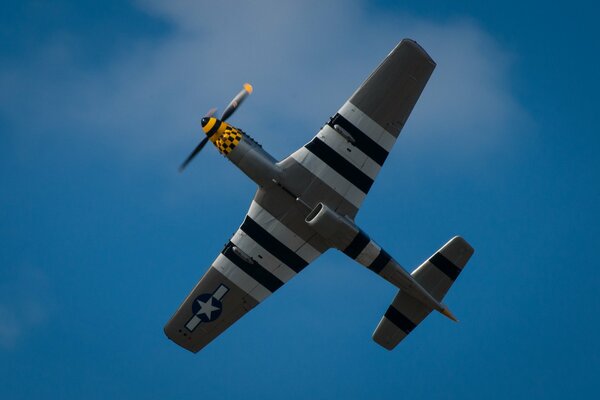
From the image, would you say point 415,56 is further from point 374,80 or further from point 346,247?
point 346,247

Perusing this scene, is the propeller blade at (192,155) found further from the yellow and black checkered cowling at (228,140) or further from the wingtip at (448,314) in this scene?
the wingtip at (448,314)

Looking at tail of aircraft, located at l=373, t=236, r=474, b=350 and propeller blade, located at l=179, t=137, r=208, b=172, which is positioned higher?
tail of aircraft, located at l=373, t=236, r=474, b=350

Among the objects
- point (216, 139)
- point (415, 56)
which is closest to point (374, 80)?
point (415, 56)

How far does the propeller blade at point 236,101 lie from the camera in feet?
82.0

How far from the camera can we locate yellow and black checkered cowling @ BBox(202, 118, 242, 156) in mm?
24156

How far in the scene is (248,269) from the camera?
26.1 m

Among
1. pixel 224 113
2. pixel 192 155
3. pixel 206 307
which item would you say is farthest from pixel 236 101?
pixel 206 307

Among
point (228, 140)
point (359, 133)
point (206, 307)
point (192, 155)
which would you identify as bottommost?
point (206, 307)

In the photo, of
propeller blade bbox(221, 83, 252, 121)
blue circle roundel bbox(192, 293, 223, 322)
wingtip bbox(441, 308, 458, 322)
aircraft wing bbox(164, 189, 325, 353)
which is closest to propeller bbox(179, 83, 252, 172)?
propeller blade bbox(221, 83, 252, 121)

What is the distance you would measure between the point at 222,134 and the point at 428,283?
7564 mm

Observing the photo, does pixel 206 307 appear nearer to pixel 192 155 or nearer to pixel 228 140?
pixel 192 155

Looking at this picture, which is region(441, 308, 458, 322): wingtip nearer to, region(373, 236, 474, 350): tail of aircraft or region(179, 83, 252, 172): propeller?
region(373, 236, 474, 350): tail of aircraft

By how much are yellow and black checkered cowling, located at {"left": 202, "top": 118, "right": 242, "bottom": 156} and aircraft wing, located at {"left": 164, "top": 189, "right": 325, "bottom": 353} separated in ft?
5.16

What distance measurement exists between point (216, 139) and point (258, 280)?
468 cm
